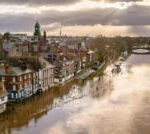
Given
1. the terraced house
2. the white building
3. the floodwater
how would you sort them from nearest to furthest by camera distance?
1. the floodwater
2. the terraced house
3. the white building

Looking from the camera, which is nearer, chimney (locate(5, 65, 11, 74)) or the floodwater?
the floodwater

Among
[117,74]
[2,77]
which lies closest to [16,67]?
[2,77]

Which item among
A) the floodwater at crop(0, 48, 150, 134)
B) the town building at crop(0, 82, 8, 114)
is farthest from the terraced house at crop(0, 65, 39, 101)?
the town building at crop(0, 82, 8, 114)

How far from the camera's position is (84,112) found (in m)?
30.2

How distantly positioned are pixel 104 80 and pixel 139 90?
880 cm

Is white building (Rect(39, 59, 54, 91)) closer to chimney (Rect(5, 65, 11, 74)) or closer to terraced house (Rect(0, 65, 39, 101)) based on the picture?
terraced house (Rect(0, 65, 39, 101))

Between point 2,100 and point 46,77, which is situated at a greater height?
point 46,77

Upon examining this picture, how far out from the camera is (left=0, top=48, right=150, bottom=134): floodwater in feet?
83.1

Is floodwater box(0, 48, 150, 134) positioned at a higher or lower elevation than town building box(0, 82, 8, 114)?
lower

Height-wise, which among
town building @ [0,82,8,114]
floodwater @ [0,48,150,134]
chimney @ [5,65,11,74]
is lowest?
floodwater @ [0,48,150,134]

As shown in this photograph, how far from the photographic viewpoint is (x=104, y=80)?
163 feet

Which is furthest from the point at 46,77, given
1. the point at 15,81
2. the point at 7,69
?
the point at 15,81

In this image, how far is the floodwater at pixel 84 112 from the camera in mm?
25328

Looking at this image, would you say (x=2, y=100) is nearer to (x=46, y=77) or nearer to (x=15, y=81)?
(x=15, y=81)
